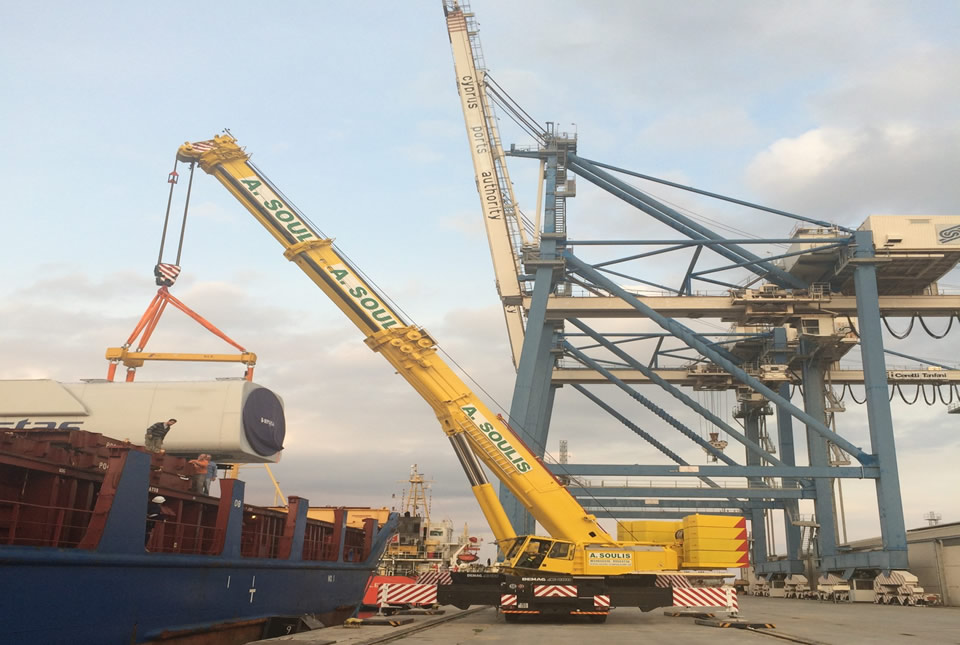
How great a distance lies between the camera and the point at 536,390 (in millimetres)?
42500

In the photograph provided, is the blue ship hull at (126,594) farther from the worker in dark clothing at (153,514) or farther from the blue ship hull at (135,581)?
the worker in dark clothing at (153,514)

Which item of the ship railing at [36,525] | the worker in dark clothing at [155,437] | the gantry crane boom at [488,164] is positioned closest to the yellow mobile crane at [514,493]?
the worker in dark clothing at [155,437]

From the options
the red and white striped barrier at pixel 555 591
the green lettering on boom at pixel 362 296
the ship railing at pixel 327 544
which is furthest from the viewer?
the ship railing at pixel 327 544

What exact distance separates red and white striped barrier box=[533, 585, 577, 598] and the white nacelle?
370 inches

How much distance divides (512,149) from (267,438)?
22642 millimetres

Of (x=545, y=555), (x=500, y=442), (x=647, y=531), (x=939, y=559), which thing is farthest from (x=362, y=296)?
(x=939, y=559)

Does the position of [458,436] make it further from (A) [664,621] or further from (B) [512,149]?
(B) [512,149]

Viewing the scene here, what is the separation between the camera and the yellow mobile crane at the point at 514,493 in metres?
20.4

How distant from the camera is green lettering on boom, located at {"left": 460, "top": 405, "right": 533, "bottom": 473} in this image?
20.7 metres

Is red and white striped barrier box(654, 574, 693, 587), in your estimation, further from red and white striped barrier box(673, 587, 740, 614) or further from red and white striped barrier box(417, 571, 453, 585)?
red and white striped barrier box(417, 571, 453, 585)

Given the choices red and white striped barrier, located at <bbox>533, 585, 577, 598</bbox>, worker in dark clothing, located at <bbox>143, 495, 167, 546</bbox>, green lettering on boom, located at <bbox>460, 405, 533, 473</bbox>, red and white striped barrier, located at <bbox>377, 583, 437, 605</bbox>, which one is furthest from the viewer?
red and white striped barrier, located at <bbox>377, 583, 437, 605</bbox>

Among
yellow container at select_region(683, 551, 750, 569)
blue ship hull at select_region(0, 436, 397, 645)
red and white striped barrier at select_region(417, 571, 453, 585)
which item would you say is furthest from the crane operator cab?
blue ship hull at select_region(0, 436, 397, 645)

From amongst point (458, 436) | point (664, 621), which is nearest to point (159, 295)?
point (458, 436)

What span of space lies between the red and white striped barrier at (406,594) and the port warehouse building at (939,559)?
26652mm
